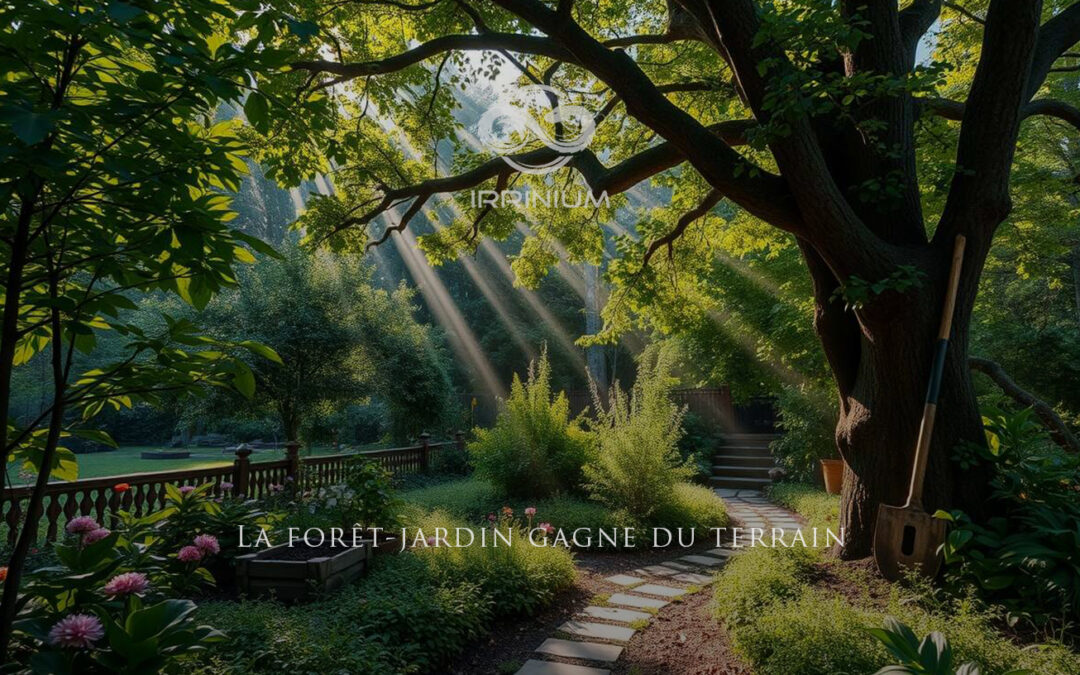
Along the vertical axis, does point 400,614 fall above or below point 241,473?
below

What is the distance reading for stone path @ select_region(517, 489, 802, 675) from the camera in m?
3.39

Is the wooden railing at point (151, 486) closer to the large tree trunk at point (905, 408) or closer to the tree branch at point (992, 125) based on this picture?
the large tree trunk at point (905, 408)

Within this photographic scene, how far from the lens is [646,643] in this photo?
3658 mm

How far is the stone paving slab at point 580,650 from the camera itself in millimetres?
3438

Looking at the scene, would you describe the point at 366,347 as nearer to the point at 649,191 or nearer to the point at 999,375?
the point at 999,375

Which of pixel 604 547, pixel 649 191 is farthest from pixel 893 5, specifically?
pixel 649 191

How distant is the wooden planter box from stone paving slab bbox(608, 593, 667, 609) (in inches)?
79.9

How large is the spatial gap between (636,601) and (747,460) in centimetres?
915

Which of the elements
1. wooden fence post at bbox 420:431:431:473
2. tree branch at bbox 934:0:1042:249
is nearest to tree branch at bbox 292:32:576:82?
tree branch at bbox 934:0:1042:249

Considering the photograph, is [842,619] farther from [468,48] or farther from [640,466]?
[468,48]

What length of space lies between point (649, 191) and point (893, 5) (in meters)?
35.2

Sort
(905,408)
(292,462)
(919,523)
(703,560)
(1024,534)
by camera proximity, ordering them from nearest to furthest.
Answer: (1024,534) < (919,523) < (905,408) < (703,560) < (292,462)

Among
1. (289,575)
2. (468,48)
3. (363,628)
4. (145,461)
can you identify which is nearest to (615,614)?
(363,628)

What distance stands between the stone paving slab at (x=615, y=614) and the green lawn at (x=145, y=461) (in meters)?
12.6
